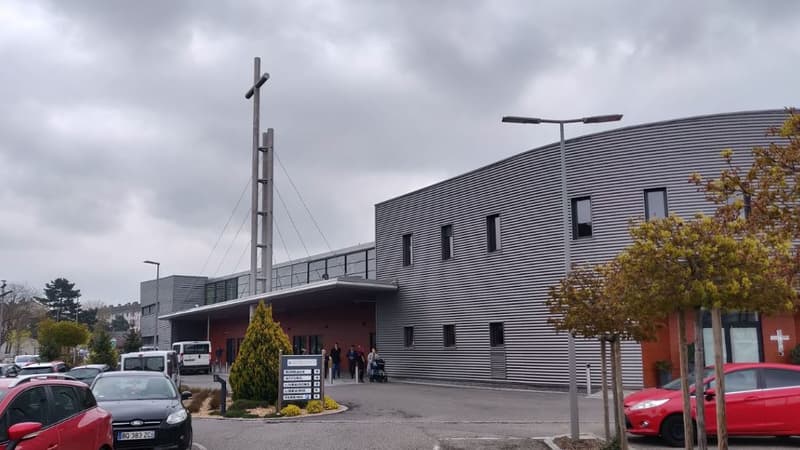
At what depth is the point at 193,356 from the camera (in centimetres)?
4947

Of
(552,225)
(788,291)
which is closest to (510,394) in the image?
(552,225)

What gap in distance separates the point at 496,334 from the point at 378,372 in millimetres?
7223

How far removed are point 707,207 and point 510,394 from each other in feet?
29.2

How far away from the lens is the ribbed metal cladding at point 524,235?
79.2 ft

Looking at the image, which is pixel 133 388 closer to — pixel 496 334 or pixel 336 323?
pixel 496 334

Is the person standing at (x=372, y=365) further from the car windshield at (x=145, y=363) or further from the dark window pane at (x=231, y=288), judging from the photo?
the dark window pane at (x=231, y=288)

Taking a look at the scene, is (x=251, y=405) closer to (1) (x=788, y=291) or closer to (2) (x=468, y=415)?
(2) (x=468, y=415)

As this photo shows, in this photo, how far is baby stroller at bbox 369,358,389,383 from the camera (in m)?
33.8

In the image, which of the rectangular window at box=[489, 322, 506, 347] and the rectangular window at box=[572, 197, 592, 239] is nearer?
the rectangular window at box=[572, 197, 592, 239]

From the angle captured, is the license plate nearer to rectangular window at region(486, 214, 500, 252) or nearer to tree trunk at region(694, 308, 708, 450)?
tree trunk at region(694, 308, 708, 450)

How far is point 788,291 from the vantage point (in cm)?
856

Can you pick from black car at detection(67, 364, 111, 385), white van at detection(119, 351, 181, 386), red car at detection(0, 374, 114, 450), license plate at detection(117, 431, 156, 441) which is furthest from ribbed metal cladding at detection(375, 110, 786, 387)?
red car at detection(0, 374, 114, 450)

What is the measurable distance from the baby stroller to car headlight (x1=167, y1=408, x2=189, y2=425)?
2181 cm

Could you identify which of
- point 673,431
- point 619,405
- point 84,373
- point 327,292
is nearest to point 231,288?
point 327,292
